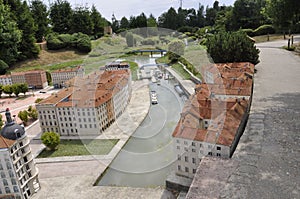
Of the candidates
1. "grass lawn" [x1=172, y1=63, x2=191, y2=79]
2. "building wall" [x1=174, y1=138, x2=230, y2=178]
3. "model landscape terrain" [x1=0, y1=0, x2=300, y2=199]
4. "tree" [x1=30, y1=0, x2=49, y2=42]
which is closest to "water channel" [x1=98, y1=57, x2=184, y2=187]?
"model landscape terrain" [x1=0, y1=0, x2=300, y2=199]

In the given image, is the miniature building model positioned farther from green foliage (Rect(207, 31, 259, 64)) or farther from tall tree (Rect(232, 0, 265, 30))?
tall tree (Rect(232, 0, 265, 30))

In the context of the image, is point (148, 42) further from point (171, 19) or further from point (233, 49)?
point (171, 19)

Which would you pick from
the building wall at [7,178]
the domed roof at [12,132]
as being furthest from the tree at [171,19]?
the building wall at [7,178]

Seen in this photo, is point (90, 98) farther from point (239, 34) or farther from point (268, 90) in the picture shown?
point (239, 34)

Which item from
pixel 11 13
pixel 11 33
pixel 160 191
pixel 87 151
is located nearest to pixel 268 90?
pixel 160 191

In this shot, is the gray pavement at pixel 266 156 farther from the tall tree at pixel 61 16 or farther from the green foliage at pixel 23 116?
the tall tree at pixel 61 16

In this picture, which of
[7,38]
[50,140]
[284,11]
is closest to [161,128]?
[50,140]
